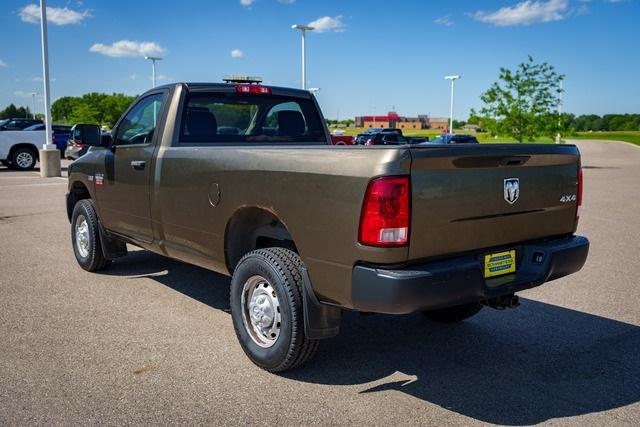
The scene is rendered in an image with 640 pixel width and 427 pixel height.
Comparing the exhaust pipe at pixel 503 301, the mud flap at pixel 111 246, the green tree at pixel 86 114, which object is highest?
the green tree at pixel 86 114

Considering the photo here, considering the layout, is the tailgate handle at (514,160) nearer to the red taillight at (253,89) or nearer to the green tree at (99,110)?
the red taillight at (253,89)

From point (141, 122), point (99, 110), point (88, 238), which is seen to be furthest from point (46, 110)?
point (99, 110)

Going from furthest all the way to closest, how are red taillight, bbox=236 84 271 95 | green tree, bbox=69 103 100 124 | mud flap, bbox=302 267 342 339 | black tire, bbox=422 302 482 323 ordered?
green tree, bbox=69 103 100 124 → red taillight, bbox=236 84 271 95 → black tire, bbox=422 302 482 323 → mud flap, bbox=302 267 342 339

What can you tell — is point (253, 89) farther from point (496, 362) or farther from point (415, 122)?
point (415, 122)

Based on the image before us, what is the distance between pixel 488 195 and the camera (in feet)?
11.6

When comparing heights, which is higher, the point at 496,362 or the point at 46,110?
the point at 46,110

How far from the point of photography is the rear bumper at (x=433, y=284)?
3139mm

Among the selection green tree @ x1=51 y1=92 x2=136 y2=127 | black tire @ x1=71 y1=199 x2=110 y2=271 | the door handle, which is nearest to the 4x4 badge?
the door handle

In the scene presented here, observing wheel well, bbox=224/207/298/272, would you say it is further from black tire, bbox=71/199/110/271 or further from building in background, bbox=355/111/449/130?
building in background, bbox=355/111/449/130

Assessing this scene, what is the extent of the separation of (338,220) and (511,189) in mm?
1150

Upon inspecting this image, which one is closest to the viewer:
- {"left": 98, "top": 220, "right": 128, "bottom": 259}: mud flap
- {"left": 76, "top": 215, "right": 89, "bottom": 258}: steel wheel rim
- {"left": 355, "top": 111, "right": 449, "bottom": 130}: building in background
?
{"left": 98, "top": 220, "right": 128, "bottom": 259}: mud flap

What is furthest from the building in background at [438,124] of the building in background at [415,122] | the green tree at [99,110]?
the green tree at [99,110]

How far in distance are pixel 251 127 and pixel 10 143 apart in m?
19.4

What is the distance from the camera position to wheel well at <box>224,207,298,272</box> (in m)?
4.04
